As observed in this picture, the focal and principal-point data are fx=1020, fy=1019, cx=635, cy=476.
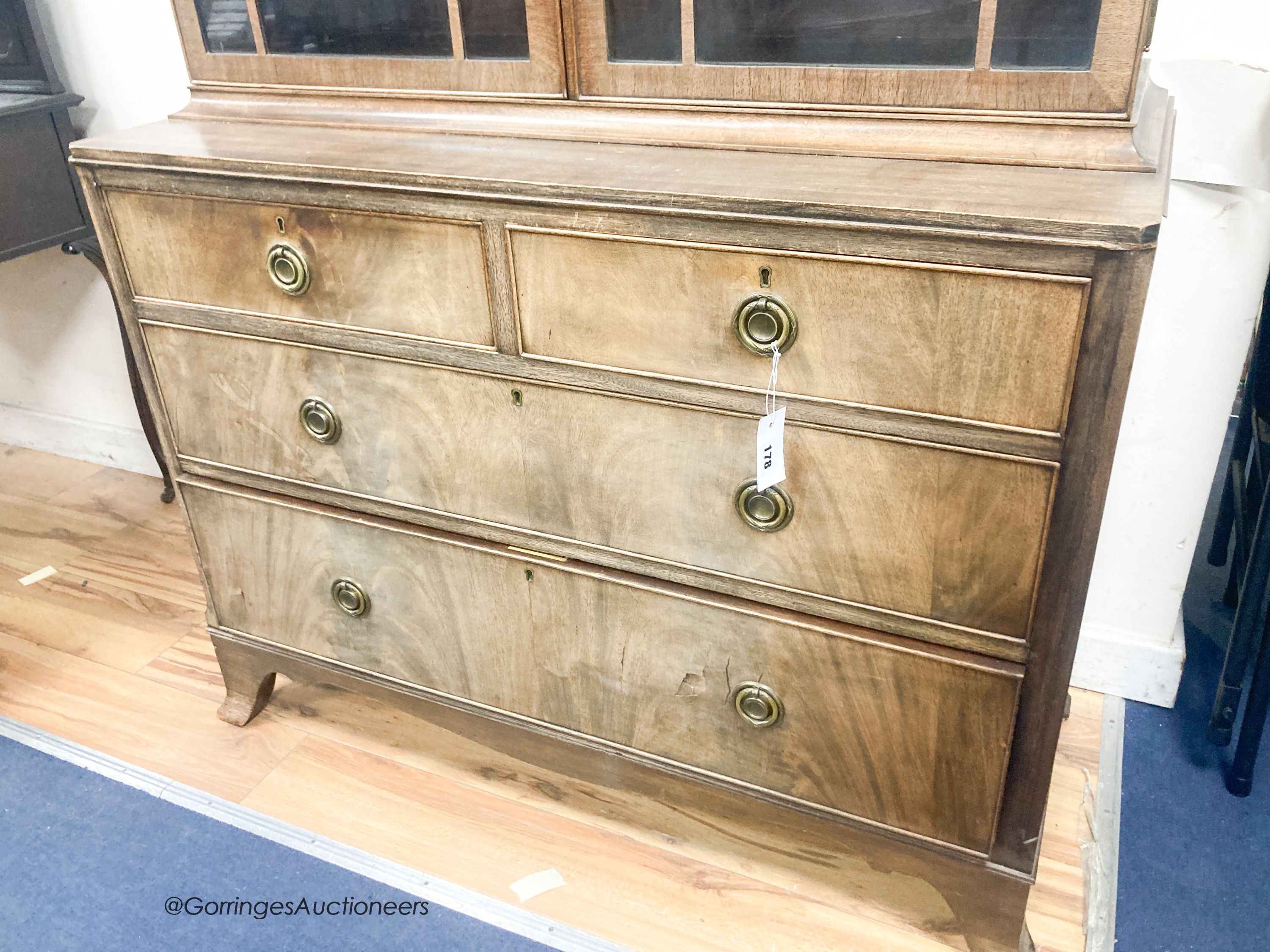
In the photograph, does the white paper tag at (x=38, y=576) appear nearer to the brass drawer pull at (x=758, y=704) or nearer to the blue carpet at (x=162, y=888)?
the blue carpet at (x=162, y=888)

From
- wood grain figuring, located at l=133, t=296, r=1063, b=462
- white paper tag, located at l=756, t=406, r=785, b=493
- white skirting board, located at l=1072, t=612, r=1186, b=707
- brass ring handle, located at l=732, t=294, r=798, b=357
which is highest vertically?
brass ring handle, located at l=732, t=294, r=798, b=357

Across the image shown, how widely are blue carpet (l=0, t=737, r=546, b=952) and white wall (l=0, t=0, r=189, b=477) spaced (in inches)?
41.6

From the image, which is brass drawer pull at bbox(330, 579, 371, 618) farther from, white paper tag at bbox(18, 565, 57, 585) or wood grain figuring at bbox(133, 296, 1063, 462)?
white paper tag at bbox(18, 565, 57, 585)

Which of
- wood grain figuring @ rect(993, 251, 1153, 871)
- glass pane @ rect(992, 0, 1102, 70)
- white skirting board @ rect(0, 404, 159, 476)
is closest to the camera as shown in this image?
wood grain figuring @ rect(993, 251, 1153, 871)

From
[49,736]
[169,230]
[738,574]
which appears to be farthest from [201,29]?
[49,736]

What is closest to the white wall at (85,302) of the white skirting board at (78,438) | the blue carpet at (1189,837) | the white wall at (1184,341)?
the white skirting board at (78,438)

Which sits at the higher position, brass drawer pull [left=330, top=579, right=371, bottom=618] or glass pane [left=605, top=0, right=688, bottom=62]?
glass pane [left=605, top=0, right=688, bottom=62]

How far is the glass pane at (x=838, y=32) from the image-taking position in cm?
104

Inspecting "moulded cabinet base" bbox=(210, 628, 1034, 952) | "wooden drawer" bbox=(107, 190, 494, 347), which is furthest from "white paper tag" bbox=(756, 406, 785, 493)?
"moulded cabinet base" bbox=(210, 628, 1034, 952)

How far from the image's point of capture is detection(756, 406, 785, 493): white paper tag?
1059 millimetres

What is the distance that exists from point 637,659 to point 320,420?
522 mm

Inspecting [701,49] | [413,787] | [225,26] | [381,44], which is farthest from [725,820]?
[225,26]

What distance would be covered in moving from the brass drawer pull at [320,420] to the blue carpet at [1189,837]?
4.01 feet

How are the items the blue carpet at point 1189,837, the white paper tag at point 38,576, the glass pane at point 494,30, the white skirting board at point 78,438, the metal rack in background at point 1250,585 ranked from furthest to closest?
the white skirting board at point 78,438, the white paper tag at point 38,576, the metal rack in background at point 1250,585, the blue carpet at point 1189,837, the glass pane at point 494,30
